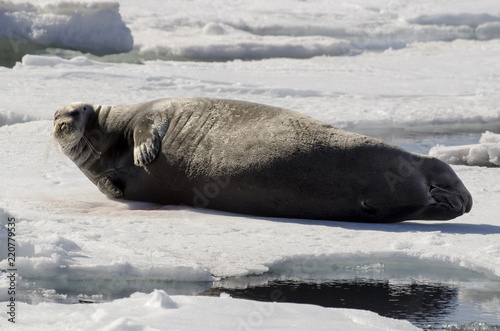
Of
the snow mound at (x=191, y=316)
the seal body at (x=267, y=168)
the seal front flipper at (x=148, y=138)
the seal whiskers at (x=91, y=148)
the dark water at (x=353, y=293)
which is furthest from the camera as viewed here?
the seal whiskers at (x=91, y=148)

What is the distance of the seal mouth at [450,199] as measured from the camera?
438 cm

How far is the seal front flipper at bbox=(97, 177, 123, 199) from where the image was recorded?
5000 mm

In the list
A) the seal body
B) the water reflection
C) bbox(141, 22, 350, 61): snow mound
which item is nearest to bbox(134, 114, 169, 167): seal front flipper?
the seal body

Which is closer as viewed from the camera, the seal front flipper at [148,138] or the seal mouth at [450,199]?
the seal mouth at [450,199]

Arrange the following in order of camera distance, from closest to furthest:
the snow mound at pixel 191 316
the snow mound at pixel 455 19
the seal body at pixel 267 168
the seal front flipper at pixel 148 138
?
the snow mound at pixel 191 316
the seal body at pixel 267 168
the seal front flipper at pixel 148 138
the snow mound at pixel 455 19

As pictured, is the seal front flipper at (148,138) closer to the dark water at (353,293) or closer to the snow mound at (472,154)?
the dark water at (353,293)

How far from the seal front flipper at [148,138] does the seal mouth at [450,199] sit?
1720 millimetres

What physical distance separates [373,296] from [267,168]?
4.76ft

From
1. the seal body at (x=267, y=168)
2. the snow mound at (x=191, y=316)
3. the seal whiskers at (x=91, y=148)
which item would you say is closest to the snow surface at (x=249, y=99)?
the snow mound at (x=191, y=316)

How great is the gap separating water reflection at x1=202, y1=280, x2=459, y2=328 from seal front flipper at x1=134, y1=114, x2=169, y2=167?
178cm

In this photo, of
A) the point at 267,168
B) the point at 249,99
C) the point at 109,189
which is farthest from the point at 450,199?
Answer: the point at 249,99

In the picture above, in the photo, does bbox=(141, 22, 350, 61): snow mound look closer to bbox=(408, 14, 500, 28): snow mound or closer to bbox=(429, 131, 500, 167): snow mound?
bbox=(408, 14, 500, 28): snow mound

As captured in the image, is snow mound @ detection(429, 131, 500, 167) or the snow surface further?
snow mound @ detection(429, 131, 500, 167)

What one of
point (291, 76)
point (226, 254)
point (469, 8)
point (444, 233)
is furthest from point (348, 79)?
point (469, 8)
